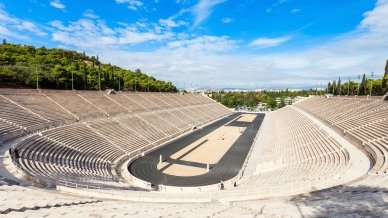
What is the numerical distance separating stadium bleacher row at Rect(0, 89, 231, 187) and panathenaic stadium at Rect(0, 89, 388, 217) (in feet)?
0.52

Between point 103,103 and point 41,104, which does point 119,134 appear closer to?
point 41,104

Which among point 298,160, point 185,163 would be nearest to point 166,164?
point 185,163

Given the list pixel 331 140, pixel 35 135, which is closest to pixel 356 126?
pixel 331 140

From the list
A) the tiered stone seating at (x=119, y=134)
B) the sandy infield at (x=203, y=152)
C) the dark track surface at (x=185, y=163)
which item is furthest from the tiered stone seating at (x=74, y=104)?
the sandy infield at (x=203, y=152)

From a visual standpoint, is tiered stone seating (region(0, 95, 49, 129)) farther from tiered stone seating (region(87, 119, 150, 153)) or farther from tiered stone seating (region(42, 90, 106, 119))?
tiered stone seating (region(42, 90, 106, 119))

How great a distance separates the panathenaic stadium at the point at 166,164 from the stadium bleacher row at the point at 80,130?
0.16m

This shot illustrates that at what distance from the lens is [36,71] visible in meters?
51.1

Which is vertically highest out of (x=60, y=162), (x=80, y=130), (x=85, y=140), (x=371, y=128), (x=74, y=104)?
(x=74, y=104)

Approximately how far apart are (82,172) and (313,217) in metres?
17.4

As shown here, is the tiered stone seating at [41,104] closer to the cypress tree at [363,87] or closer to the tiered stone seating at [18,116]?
the tiered stone seating at [18,116]

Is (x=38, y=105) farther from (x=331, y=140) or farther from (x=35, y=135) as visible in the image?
(x=331, y=140)

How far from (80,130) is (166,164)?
11.4 meters

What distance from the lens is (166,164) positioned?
94.1ft

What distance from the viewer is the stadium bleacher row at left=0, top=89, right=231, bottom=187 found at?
793 inches
